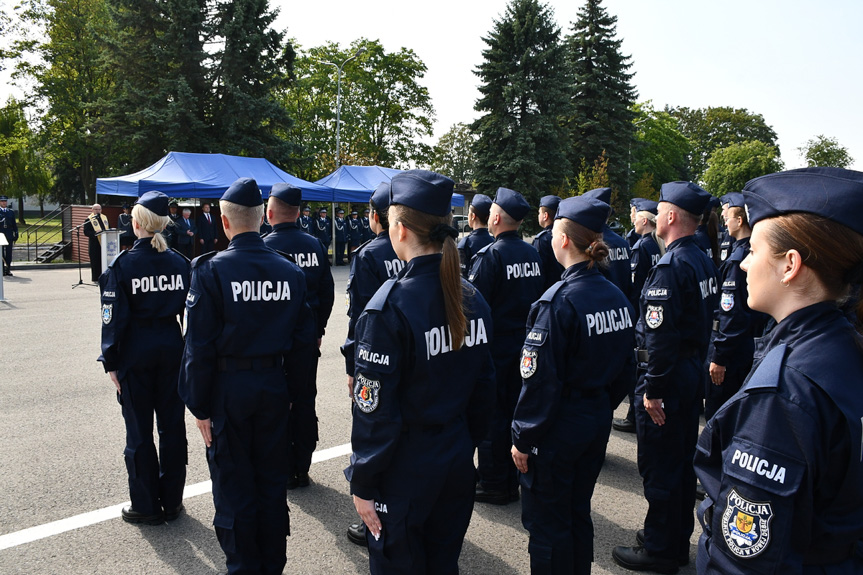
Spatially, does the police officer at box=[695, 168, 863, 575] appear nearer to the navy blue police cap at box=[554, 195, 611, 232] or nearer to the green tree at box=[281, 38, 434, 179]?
the navy blue police cap at box=[554, 195, 611, 232]

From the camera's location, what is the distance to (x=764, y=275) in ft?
5.71

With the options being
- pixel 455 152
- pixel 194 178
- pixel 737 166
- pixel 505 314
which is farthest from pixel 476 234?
pixel 455 152

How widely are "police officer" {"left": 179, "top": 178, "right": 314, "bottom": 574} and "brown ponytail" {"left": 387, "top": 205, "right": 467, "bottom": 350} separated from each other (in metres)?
1.16

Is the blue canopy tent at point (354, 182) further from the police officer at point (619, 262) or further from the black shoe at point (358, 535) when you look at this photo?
the black shoe at point (358, 535)

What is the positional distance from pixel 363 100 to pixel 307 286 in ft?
139

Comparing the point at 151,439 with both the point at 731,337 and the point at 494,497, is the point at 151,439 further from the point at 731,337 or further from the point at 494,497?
the point at 731,337

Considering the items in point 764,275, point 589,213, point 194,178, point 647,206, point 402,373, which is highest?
point 194,178

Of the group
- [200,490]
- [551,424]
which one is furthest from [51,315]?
[551,424]

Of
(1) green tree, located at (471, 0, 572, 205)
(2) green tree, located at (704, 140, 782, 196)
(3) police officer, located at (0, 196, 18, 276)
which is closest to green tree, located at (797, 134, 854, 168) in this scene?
(2) green tree, located at (704, 140, 782, 196)

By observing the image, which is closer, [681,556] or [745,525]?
[745,525]

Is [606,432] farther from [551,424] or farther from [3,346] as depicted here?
[3,346]

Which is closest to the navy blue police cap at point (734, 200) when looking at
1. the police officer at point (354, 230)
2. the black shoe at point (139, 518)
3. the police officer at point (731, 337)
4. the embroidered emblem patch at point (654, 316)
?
the police officer at point (731, 337)

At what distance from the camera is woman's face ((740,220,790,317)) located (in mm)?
1713

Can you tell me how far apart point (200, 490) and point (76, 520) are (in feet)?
2.92
